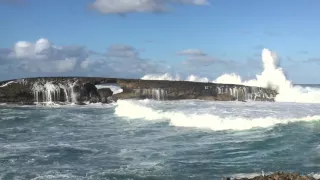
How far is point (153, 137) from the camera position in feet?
61.2

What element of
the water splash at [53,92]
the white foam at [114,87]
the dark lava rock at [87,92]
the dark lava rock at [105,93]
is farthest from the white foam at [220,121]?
the water splash at [53,92]

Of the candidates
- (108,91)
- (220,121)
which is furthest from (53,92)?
(220,121)

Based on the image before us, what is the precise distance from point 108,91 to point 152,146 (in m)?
22.3

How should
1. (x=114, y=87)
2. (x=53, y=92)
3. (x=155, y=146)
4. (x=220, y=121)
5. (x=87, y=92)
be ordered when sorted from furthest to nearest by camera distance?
1. (x=114, y=87)
2. (x=87, y=92)
3. (x=53, y=92)
4. (x=220, y=121)
5. (x=155, y=146)

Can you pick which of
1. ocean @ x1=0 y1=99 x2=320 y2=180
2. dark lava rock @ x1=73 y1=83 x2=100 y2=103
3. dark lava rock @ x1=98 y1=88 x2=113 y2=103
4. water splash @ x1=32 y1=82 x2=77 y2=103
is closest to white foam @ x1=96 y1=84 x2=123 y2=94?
dark lava rock @ x1=98 y1=88 x2=113 y2=103

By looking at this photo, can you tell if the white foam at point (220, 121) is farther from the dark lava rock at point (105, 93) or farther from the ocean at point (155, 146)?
the dark lava rock at point (105, 93)

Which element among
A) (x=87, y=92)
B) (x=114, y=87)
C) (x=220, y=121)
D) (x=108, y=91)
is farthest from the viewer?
(x=114, y=87)

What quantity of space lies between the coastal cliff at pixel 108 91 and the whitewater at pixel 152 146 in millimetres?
8363

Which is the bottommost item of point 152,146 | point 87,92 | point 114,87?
point 152,146

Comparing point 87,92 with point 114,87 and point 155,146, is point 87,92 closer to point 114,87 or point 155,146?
point 114,87

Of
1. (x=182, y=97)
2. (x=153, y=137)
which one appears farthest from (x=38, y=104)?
(x=153, y=137)

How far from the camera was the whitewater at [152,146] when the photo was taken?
1211 centimetres

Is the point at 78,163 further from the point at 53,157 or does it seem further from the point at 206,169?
the point at 206,169

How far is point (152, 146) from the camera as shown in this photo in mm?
16281
